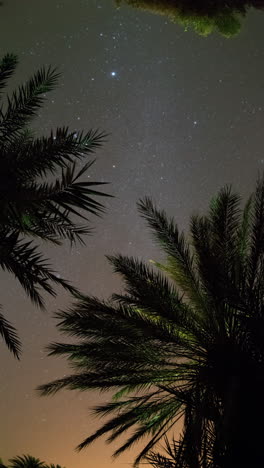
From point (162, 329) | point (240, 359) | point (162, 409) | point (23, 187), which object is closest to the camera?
point (23, 187)

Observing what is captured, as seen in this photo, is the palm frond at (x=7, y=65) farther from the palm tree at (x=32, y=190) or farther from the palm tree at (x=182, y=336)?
the palm tree at (x=182, y=336)

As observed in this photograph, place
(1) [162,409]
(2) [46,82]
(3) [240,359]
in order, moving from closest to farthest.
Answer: (2) [46,82] < (3) [240,359] < (1) [162,409]

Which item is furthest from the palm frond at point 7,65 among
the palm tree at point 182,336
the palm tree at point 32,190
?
the palm tree at point 182,336

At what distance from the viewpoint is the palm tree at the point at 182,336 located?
5.82 metres

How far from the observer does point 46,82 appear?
5219mm

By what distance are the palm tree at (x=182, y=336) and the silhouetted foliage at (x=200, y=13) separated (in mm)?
2355

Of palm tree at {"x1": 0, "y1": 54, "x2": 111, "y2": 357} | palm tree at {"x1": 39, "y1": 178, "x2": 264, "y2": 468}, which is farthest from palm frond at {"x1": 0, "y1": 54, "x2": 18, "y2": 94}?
palm tree at {"x1": 39, "y1": 178, "x2": 264, "y2": 468}

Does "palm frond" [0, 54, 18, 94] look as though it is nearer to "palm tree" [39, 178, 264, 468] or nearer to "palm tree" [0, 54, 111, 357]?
"palm tree" [0, 54, 111, 357]

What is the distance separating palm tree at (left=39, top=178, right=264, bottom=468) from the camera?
582 centimetres

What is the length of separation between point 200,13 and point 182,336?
4.62 metres

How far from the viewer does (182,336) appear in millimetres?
6891

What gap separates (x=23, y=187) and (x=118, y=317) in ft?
10.9

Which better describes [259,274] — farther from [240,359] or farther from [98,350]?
[98,350]

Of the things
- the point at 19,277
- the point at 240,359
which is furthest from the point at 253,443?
the point at 19,277
